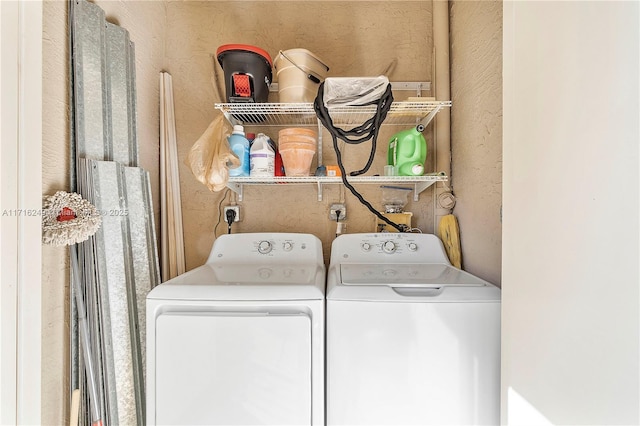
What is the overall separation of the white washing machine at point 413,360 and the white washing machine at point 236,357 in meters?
0.08

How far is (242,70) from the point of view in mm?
1350

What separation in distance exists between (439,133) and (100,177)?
1695 mm

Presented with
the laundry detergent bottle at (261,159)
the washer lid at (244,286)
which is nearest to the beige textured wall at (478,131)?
the washer lid at (244,286)

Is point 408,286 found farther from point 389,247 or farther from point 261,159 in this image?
point 261,159

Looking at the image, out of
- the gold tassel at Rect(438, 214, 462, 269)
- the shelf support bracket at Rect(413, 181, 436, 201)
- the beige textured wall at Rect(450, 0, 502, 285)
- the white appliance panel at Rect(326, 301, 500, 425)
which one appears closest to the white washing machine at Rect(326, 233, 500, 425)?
the white appliance panel at Rect(326, 301, 500, 425)

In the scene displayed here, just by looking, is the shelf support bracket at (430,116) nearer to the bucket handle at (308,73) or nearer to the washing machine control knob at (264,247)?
the bucket handle at (308,73)

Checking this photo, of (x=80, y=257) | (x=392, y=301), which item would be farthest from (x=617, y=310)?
(x=80, y=257)

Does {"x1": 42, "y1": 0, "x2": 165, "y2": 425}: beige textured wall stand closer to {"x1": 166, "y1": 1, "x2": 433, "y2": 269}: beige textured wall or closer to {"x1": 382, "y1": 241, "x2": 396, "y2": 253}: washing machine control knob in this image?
{"x1": 166, "y1": 1, "x2": 433, "y2": 269}: beige textured wall

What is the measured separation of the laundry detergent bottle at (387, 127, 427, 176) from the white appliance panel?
0.71m

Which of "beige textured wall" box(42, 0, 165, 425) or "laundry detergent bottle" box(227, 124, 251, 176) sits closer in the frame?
"beige textured wall" box(42, 0, 165, 425)

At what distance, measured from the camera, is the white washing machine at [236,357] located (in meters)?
0.93

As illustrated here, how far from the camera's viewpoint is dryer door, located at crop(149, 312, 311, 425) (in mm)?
927

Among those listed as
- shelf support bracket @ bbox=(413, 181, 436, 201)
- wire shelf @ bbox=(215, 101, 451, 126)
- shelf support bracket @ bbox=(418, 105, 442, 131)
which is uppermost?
wire shelf @ bbox=(215, 101, 451, 126)

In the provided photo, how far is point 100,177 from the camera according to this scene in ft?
3.70
